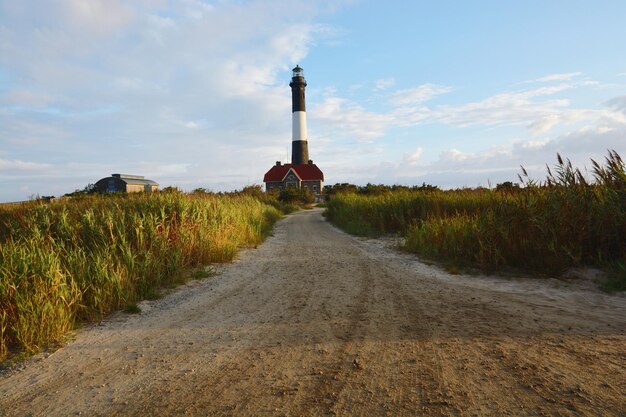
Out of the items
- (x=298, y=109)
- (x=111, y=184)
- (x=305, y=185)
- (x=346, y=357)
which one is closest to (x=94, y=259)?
(x=346, y=357)

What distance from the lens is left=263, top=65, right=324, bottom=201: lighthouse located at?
171 ft

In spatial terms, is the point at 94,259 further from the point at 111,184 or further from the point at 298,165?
the point at 298,165

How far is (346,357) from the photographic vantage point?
3.44m

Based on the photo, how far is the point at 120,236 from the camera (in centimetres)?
684

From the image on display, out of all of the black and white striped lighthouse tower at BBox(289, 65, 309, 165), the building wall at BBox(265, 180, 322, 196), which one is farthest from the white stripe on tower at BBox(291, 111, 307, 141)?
the building wall at BBox(265, 180, 322, 196)

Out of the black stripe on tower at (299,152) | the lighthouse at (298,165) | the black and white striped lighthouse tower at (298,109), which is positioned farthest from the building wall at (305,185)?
the black and white striped lighthouse tower at (298,109)

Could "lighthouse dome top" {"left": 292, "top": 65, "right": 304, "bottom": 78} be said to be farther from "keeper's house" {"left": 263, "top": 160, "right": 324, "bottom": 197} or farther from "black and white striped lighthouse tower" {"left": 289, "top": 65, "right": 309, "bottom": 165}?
"keeper's house" {"left": 263, "top": 160, "right": 324, "bottom": 197}

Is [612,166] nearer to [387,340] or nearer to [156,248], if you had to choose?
[387,340]

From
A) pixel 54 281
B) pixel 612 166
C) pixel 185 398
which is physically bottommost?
pixel 185 398

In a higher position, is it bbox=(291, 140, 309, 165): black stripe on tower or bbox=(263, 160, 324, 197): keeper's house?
bbox=(291, 140, 309, 165): black stripe on tower

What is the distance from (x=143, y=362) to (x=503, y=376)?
10.5 feet

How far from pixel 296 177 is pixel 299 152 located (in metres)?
4.15

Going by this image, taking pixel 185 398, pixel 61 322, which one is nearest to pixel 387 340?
pixel 185 398

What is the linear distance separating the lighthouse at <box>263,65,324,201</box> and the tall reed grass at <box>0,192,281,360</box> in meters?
41.4
